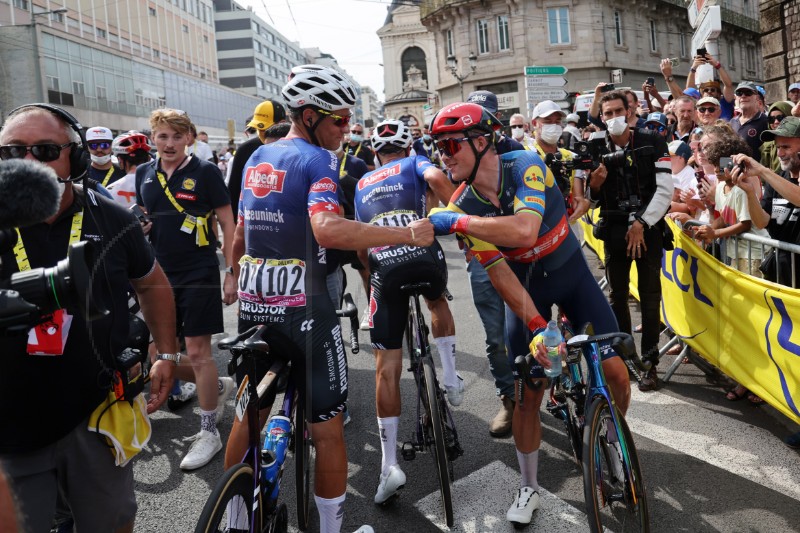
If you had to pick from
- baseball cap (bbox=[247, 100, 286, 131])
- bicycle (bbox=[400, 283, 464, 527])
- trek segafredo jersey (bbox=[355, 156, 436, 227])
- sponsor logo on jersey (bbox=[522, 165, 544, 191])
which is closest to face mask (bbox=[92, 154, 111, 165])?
baseball cap (bbox=[247, 100, 286, 131])

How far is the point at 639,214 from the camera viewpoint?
525 centimetres

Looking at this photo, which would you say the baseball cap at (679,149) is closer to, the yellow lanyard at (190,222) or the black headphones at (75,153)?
the yellow lanyard at (190,222)

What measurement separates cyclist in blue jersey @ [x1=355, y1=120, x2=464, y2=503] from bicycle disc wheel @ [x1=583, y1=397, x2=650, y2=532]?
3.94 ft

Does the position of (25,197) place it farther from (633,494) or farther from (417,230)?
(633,494)

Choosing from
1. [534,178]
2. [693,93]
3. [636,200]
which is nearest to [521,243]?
[534,178]

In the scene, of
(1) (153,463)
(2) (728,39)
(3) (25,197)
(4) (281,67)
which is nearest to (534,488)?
(1) (153,463)

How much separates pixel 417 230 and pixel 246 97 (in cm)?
7087

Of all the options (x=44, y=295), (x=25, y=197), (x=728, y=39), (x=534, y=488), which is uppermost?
(x=728, y=39)

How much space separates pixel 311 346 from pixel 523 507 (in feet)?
4.77

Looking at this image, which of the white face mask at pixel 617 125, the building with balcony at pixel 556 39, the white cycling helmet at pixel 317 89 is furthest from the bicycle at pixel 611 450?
the building with balcony at pixel 556 39

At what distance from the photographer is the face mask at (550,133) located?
718cm

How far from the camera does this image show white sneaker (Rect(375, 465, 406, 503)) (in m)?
3.64

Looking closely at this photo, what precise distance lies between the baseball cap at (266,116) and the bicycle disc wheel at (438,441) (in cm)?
353

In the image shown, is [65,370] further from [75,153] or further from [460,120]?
[460,120]
